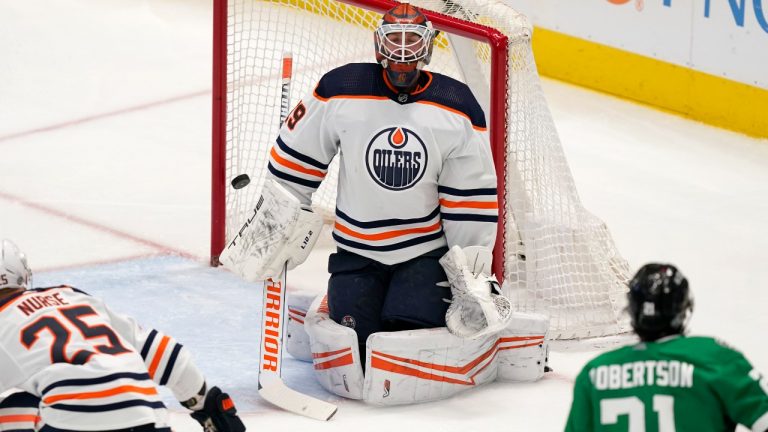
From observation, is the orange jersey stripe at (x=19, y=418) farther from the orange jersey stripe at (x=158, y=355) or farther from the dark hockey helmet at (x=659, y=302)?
the dark hockey helmet at (x=659, y=302)

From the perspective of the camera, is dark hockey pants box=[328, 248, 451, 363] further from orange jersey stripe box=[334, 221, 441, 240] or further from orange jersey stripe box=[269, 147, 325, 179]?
orange jersey stripe box=[269, 147, 325, 179]

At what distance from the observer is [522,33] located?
15.5 ft

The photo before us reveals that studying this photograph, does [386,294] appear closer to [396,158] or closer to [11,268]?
[396,158]

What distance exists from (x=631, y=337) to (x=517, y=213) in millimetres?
505

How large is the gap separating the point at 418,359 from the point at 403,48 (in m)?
0.80

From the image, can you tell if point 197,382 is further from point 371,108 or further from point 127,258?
point 127,258

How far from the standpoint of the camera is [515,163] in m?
4.72

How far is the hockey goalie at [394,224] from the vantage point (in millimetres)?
4098

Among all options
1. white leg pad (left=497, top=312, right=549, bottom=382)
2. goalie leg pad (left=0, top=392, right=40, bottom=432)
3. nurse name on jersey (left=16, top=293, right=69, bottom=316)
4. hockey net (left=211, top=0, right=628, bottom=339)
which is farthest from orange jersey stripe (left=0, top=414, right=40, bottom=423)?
hockey net (left=211, top=0, right=628, bottom=339)

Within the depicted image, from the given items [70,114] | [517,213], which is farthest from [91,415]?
[70,114]

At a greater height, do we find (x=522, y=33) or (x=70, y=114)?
(x=522, y=33)

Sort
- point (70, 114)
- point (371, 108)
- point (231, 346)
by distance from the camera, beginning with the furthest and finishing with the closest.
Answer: point (70, 114) → point (231, 346) → point (371, 108)

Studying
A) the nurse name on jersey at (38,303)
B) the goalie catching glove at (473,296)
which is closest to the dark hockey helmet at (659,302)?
the nurse name on jersey at (38,303)

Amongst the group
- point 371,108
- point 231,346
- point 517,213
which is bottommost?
point 231,346
